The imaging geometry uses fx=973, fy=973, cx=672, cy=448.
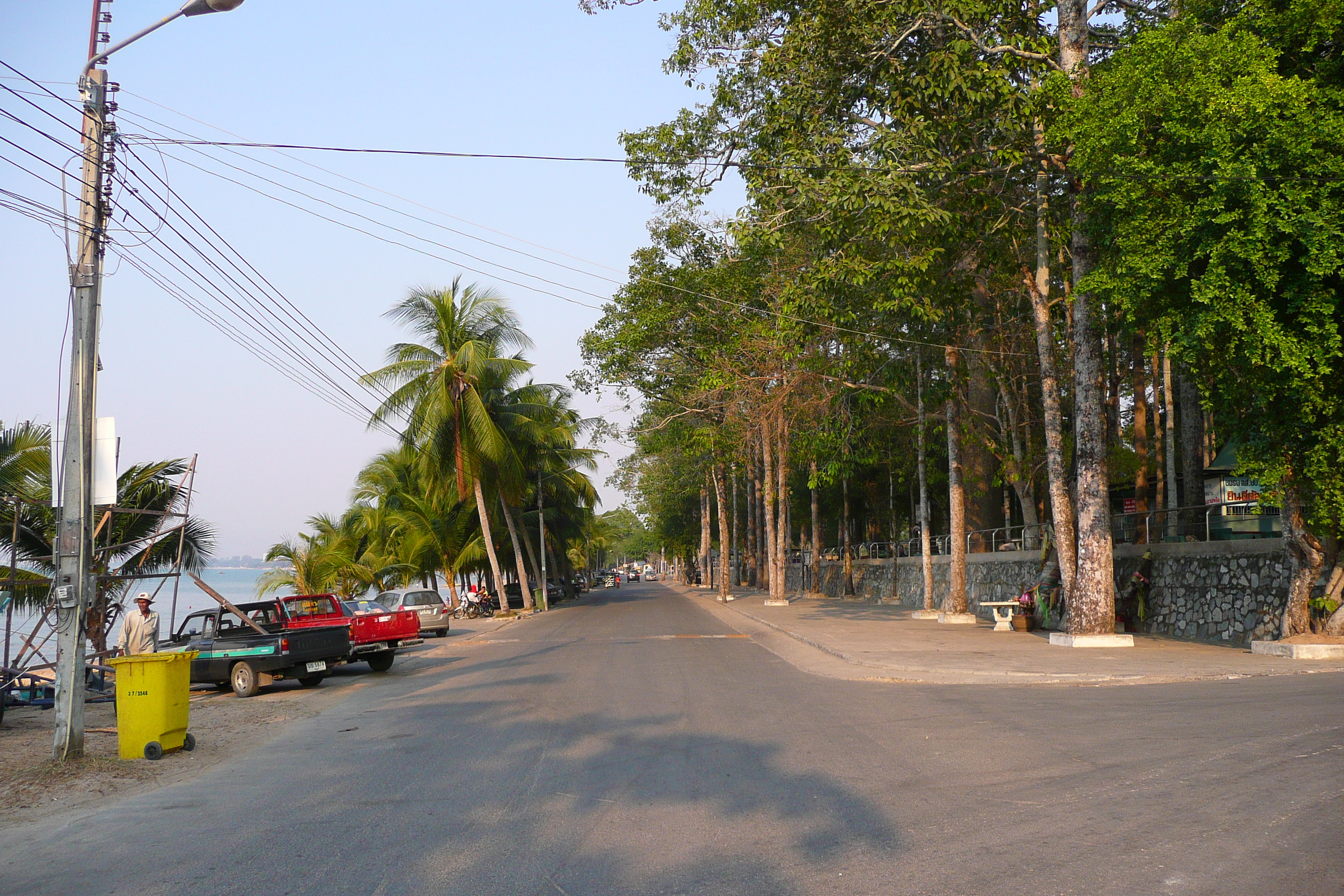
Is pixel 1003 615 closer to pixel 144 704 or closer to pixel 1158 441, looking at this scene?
pixel 1158 441

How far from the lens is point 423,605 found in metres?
28.3

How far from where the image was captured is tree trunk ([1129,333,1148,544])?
28.9m

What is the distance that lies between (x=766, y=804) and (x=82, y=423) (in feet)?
26.3

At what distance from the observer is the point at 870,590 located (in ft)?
140

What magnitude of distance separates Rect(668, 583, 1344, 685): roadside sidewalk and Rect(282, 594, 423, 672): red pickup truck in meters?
7.42

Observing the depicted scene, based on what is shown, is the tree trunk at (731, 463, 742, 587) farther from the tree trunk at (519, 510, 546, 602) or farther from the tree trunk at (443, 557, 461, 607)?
the tree trunk at (443, 557, 461, 607)

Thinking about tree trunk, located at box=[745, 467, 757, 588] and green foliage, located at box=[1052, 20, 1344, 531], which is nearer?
green foliage, located at box=[1052, 20, 1344, 531]

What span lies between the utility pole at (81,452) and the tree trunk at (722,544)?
1428 inches

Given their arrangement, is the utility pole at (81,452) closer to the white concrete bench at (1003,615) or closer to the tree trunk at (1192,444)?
the white concrete bench at (1003,615)

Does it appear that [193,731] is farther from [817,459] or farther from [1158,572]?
[817,459]

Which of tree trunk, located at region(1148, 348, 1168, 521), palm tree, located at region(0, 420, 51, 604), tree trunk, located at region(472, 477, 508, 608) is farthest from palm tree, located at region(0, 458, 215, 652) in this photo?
tree trunk, located at region(1148, 348, 1168, 521)

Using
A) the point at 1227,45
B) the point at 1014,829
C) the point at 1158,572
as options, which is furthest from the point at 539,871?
the point at 1158,572

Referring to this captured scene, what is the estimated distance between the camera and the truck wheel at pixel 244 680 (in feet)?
50.3

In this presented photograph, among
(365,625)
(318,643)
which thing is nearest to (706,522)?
(365,625)
